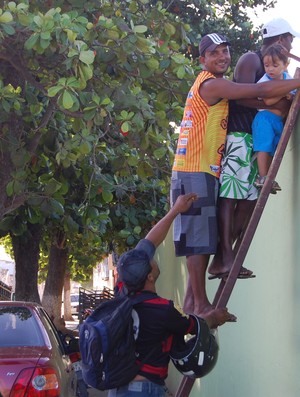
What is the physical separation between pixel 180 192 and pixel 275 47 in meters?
0.84

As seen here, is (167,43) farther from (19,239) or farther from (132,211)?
(19,239)

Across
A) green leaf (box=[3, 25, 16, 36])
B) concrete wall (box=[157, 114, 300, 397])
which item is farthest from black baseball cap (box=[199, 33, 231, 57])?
green leaf (box=[3, 25, 16, 36])

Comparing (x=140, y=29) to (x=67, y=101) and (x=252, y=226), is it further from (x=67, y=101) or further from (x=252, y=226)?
(x=252, y=226)

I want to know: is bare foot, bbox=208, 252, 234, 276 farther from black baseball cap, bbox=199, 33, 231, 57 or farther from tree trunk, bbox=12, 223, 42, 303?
tree trunk, bbox=12, 223, 42, 303

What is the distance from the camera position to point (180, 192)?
144 inches

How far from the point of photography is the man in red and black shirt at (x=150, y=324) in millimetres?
3260

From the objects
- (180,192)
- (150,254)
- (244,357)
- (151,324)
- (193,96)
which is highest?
(193,96)

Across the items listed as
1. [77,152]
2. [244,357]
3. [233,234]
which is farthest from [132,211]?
[233,234]

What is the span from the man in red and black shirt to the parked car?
2.16 meters

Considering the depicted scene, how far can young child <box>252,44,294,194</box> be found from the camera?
11.7 feet

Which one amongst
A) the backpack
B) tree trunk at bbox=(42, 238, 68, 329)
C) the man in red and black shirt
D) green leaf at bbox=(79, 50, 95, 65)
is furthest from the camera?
tree trunk at bbox=(42, 238, 68, 329)

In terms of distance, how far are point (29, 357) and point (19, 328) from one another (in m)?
0.75

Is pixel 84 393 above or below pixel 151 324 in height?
below

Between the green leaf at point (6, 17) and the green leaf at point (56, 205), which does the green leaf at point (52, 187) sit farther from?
the green leaf at point (6, 17)
